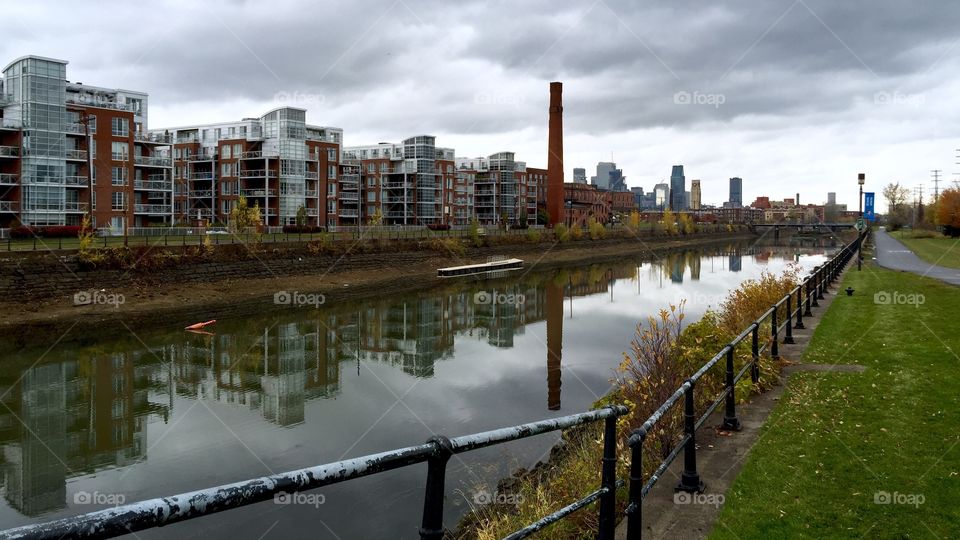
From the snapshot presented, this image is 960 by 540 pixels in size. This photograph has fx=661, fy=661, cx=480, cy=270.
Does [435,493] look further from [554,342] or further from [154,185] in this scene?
[154,185]

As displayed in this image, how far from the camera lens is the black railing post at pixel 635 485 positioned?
15.3 ft

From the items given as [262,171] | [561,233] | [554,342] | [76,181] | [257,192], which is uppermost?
[262,171]

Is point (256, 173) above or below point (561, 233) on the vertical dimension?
above

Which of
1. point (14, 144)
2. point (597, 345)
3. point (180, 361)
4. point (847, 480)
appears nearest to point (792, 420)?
point (847, 480)

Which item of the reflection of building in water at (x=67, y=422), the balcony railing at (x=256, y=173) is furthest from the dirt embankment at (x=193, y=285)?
the balcony railing at (x=256, y=173)

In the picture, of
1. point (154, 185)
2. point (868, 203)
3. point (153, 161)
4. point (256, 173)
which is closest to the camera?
point (868, 203)

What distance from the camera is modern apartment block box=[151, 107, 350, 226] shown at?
74938 millimetres

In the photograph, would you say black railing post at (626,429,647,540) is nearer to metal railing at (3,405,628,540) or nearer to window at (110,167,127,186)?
metal railing at (3,405,628,540)

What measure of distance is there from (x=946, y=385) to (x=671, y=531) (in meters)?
7.07

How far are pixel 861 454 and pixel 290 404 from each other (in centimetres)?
1420

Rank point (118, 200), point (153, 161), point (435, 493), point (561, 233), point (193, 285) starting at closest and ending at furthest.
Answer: point (435, 493) → point (193, 285) → point (118, 200) → point (153, 161) → point (561, 233)

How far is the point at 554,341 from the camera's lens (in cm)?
2689

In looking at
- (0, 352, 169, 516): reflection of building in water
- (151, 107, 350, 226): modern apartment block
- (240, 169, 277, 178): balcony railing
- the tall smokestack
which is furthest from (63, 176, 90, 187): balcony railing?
the tall smokestack

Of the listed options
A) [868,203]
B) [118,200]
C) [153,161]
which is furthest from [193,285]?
[868,203]
